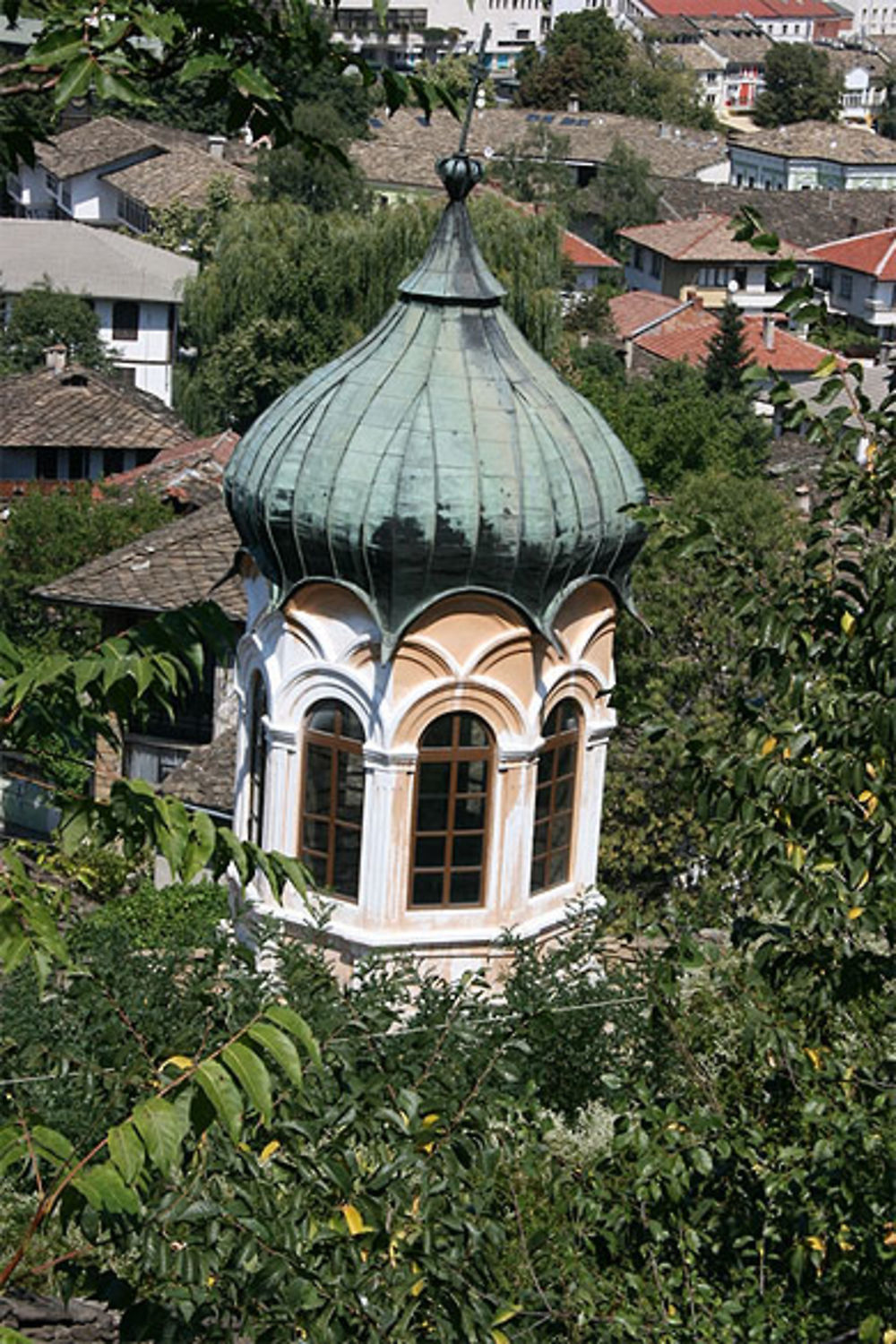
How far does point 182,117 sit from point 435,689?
86641mm

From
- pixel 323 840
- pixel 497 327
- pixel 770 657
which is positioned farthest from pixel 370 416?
pixel 770 657

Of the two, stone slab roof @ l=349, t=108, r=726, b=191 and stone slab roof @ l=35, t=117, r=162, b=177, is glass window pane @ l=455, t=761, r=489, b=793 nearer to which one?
stone slab roof @ l=35, t=117, r=162, b=177

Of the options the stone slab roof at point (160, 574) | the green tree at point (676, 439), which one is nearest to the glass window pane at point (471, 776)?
the stone slab roof at point (160, 574)

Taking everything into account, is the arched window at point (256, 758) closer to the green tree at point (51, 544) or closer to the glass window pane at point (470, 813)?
the glass window pane at point (470, 813)

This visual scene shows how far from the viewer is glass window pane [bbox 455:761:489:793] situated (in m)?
18.2

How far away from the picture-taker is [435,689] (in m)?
18.0

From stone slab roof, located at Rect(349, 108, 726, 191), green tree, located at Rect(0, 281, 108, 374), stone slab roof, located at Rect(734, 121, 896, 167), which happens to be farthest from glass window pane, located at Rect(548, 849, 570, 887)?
stone slab roof, located at Rect(734, 121, 896, 167)

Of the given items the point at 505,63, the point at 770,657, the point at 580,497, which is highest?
the point at 770,657

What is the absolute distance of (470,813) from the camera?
716 inches

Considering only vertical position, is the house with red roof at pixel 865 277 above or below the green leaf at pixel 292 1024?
below

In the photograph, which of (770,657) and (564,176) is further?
(564,176)

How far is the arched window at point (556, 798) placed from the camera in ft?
60.8

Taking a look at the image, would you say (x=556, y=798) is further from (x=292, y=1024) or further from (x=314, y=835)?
(x=292, y=1024)

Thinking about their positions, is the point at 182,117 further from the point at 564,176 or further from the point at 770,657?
the point at 770,657
